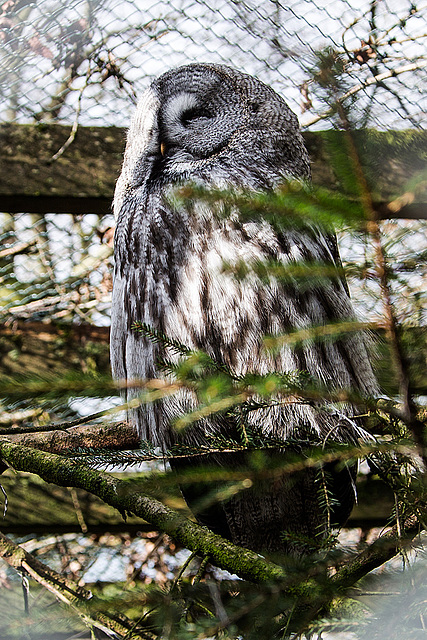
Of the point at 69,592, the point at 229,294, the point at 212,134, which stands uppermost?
the point at 212,134

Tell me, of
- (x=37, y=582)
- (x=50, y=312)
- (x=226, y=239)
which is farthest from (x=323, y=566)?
(x=50, y=312)

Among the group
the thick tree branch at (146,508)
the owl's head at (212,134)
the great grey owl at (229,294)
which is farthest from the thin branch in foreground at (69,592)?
the owl's head at (212,134)

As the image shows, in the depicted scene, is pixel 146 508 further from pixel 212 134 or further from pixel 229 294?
pixel 212 134

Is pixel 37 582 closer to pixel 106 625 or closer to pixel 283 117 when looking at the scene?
pixel 106 625

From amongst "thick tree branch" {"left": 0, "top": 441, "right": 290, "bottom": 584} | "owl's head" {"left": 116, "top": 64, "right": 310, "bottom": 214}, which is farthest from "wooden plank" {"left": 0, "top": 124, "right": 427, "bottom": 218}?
"thick tree branch" {"left": 0, "top": 441, "right": 290, "bottom": 584}

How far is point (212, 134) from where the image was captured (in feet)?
4.19

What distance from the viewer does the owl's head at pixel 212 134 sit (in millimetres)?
1153

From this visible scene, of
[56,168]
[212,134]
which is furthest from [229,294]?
[56,168]

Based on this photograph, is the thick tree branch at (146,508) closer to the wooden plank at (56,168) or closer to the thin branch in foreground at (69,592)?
the thin branch in foreground at (69,592)

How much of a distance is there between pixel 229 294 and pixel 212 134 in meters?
0.45

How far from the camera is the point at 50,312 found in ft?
5.39

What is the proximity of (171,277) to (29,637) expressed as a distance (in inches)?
26.9

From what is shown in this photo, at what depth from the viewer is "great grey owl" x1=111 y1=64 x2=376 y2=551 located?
101 cm

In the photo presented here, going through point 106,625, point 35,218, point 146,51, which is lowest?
point 106,625
